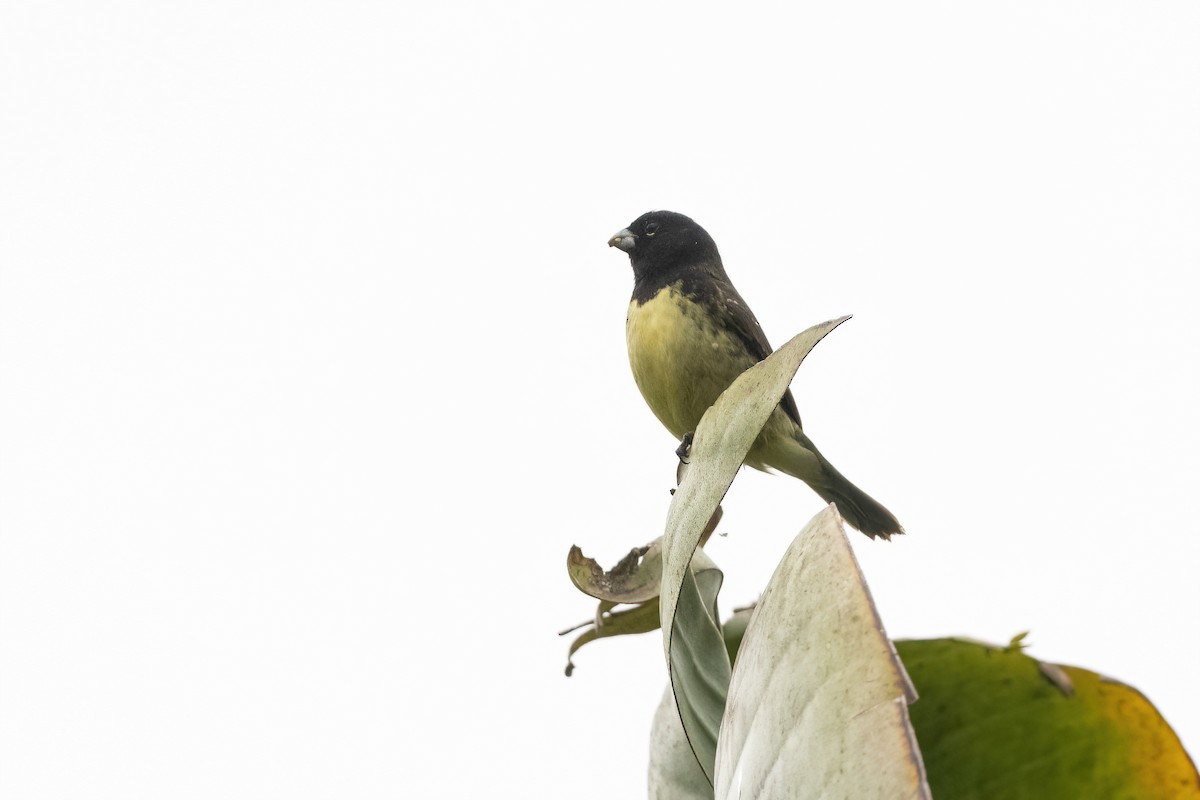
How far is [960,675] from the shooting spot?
917mm

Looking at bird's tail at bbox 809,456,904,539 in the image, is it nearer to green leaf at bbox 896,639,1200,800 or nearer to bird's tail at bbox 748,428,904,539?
bird's tail at bbox 748,428,904,539

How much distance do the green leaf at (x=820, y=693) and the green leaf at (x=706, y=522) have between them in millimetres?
110

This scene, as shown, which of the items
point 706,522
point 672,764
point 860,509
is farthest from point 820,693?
point 860,509

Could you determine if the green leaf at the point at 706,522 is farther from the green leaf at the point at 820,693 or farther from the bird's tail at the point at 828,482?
the bird's tail at the point at 828,482

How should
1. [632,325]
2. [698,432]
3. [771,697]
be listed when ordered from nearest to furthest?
[771,697]
[698,432]
[632,325]

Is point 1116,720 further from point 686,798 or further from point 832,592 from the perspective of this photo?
point 686,798

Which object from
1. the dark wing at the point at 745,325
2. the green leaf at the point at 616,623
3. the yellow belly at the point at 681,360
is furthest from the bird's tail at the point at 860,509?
the green leaf at the point at 616,623

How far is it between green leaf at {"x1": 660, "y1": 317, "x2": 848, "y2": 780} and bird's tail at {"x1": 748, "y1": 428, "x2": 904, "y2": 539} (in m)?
2.49

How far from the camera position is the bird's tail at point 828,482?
3523 millimetres

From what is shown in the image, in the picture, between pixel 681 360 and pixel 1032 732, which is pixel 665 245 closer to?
pixel 681 360

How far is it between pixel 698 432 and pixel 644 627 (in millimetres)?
525

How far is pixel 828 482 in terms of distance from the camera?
366cm

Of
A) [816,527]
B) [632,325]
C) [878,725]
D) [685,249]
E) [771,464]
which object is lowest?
[878,725]

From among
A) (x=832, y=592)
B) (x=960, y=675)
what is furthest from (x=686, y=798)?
(x=832, y=592)
